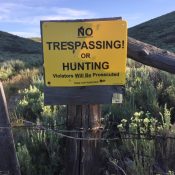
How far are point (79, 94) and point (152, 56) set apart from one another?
667 mm

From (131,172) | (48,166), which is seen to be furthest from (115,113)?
(131,172)

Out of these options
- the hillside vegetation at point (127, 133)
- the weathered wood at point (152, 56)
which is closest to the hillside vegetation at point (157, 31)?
the hillside vegetation at point (127, 133)

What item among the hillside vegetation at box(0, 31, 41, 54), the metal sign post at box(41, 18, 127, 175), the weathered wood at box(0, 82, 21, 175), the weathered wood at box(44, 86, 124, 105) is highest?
the hillside vegetation at box(0, 31, 41, 54)

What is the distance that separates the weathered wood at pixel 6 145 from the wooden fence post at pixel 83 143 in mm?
496

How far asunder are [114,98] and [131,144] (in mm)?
1122

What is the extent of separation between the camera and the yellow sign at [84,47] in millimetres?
4059

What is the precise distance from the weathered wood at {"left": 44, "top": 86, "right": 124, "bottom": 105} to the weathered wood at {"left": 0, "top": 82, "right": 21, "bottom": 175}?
19.6 inches

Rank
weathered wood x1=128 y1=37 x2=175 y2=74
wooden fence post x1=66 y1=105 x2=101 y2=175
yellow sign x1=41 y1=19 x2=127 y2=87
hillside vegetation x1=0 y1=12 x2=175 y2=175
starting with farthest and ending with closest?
1. hillside vegetation x1=0 y1=12 x2=175 y2=175
2. wooden fence post x1=66 y1=105 x2=101 y2=175
3. weathered wood x1=128 y1=37 x2=175 y2=74
4. yellow sign x1=41 y1=19 x2=127 y2=87

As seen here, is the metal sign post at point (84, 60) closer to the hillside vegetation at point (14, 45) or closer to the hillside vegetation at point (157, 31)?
the hillside vegetation at point (157, 31)

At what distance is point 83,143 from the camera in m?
4.48

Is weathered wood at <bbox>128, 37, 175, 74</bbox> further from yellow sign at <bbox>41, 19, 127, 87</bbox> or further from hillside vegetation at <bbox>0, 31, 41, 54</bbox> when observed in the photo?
hillside vegetation at <bbox>0, 31, 41, 54</bbox>

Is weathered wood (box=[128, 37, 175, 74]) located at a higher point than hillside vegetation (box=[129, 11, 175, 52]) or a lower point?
lower

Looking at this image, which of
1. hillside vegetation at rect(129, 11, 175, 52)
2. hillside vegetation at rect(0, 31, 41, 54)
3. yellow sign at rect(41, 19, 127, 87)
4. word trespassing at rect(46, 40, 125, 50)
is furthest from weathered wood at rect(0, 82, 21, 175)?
hillside vegetation at rect(0, 31, 41, 54)

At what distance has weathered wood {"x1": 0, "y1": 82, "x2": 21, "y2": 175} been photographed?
4559 mm
